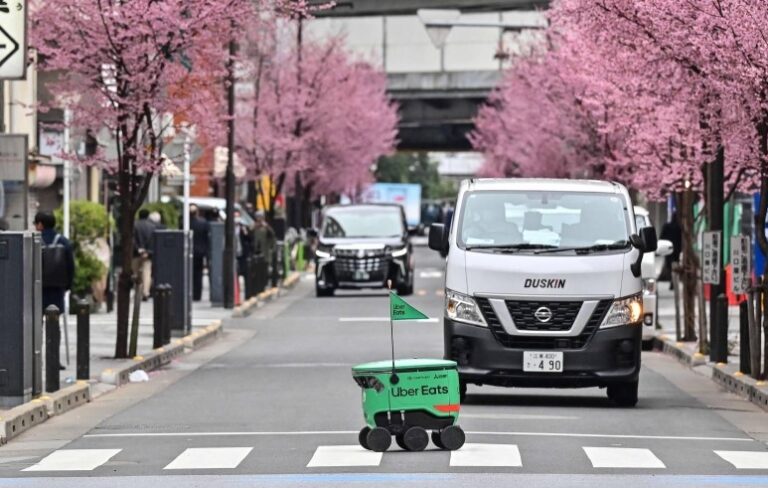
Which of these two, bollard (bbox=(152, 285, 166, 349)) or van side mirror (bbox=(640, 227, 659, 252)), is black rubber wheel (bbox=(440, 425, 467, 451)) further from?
bollard (bbox=(152, 285, 166, 349))

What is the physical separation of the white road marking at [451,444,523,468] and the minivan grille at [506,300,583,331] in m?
3.41

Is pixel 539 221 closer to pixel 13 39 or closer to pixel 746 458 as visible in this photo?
pixel 746 458

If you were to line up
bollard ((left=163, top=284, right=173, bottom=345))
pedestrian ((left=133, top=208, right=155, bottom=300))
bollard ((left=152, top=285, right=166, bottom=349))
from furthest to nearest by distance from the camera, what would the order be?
pedestrian ((left=133, top=208, right=155, bottom=300)) < bollard ((left=163, top=284, right=173, bottom=345)) < bollard ((left=152, top=285, right=166, bottom=349))

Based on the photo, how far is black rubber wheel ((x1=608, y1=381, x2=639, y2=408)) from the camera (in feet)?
61.1

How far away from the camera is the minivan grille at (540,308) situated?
18047 mm

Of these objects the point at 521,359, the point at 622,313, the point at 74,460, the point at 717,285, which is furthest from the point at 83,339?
the point at 717,285

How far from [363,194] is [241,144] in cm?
4589

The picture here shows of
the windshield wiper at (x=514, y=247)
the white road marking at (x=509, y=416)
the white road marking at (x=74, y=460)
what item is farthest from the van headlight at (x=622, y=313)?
the white road marking at (x=74, y=460)

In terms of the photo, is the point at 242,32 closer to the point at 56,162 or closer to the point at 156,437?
the point at 156,437

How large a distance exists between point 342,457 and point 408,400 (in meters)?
0.62

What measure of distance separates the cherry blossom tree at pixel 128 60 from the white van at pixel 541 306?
626cm

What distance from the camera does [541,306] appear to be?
1806cm

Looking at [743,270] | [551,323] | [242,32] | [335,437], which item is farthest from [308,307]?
[335,437]

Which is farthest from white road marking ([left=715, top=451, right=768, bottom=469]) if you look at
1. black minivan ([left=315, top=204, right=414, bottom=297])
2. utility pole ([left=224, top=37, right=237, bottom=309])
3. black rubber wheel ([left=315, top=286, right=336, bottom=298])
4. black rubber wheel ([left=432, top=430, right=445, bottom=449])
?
black rubber wheel ([left=315, top=286, right=336, bottom=298])
